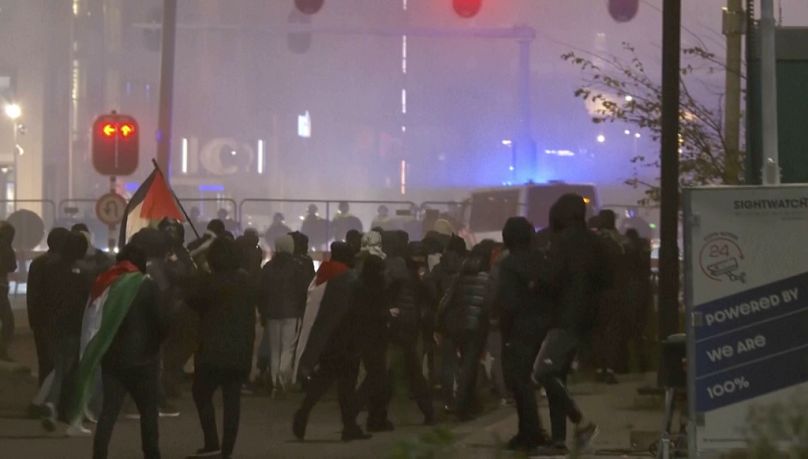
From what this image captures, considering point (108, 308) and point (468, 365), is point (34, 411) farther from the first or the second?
point (108, 308)

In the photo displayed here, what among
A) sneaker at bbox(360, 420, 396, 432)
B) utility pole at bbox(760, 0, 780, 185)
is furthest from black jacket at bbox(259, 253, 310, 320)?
utility pole at bbox(760, 0, 780, 185)

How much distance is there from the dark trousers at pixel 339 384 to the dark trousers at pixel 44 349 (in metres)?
2.74

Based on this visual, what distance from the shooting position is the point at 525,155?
40125mm

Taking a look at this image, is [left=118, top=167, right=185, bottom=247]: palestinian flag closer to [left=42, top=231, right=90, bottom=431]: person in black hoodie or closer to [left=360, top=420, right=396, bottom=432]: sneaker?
[left=42, top=231, right=90, bottom=431]: person in black hoodie

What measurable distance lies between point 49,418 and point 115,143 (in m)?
9.23

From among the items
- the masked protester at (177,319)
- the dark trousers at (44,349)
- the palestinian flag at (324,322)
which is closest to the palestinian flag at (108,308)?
the palestinian flag at (324,322)

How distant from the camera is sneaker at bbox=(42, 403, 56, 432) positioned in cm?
1287

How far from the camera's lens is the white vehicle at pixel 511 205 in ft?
92.4

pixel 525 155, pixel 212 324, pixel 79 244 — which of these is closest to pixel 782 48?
pixel 212 324

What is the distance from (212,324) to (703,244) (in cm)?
353

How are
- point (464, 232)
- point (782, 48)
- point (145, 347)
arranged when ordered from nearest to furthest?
point (145, 347)
point (782, 48)
point (464, 232)

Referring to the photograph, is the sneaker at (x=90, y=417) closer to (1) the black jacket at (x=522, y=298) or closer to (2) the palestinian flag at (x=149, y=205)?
(2) the palestinian flag at (x=149, y=205)

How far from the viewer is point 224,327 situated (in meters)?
10.6

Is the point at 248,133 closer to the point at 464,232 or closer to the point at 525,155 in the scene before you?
the point at 525,155
